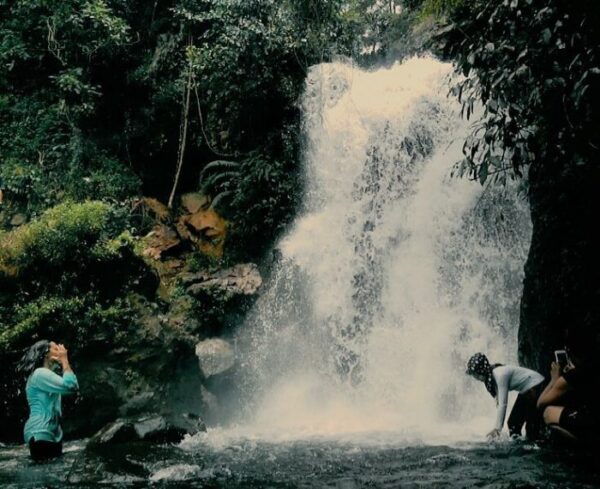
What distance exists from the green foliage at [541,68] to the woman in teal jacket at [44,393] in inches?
175

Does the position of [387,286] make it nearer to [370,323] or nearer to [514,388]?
[370,323]

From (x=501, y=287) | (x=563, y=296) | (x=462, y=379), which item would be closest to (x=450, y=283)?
Answer: (x=501, y=287)

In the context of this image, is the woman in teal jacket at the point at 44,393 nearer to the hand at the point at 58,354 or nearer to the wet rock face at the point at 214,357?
the hand at the point at 58,354

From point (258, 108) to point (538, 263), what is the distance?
9295 mm

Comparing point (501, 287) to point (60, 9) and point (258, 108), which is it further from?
point (60, 9)

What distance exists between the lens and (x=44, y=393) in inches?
220

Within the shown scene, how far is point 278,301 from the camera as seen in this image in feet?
41.4

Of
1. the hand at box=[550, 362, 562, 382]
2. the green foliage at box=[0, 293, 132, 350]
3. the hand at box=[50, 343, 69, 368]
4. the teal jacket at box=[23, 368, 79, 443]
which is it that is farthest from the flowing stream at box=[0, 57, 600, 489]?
the green foliage at box=[0, 293, 132, 350]

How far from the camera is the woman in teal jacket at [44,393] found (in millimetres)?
5551

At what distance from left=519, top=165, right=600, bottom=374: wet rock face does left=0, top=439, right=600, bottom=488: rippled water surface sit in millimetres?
1464

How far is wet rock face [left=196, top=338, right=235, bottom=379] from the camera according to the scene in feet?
38.1

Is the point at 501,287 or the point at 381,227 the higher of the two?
the point at 381,227

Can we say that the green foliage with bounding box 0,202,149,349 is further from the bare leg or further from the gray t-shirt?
the bare leg

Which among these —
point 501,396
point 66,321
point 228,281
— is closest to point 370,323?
point 228,281
